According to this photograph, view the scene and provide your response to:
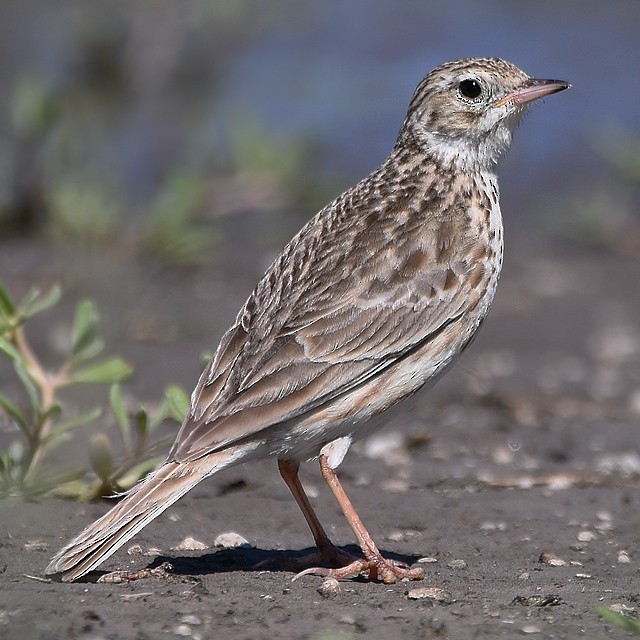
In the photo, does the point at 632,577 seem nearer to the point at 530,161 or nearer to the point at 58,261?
the point at 58,261

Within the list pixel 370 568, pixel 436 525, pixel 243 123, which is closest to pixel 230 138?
pixel 243 123

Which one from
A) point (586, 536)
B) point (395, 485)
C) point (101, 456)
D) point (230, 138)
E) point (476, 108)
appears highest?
point (476, 108)

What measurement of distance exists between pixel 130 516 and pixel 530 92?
265 centimetres

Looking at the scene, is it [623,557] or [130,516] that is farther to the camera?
[623,557]

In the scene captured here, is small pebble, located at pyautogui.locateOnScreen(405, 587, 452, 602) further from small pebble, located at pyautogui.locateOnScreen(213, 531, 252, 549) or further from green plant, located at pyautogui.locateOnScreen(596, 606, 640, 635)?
small pebble, located at pyautogui.locateOnScreen(213, 531, 252, 549)

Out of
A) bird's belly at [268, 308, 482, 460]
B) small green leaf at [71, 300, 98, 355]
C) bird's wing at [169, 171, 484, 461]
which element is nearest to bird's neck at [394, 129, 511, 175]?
bird's wing at [169, 171, 484, 461]

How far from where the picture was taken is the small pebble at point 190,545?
5691 mm

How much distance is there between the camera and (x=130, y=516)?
4988 mm

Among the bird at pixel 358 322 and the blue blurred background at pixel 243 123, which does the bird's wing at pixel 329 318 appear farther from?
the blue blurred background at pixel 243 123

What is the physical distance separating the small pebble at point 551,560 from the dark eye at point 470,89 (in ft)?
6.66

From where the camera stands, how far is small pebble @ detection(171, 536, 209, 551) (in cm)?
569

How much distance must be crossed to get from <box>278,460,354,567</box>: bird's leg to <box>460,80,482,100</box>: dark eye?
72.4 inches

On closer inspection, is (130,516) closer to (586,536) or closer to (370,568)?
(370,568)

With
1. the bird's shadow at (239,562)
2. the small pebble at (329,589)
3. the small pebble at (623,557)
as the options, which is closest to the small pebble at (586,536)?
the small pebble at (623,557)
